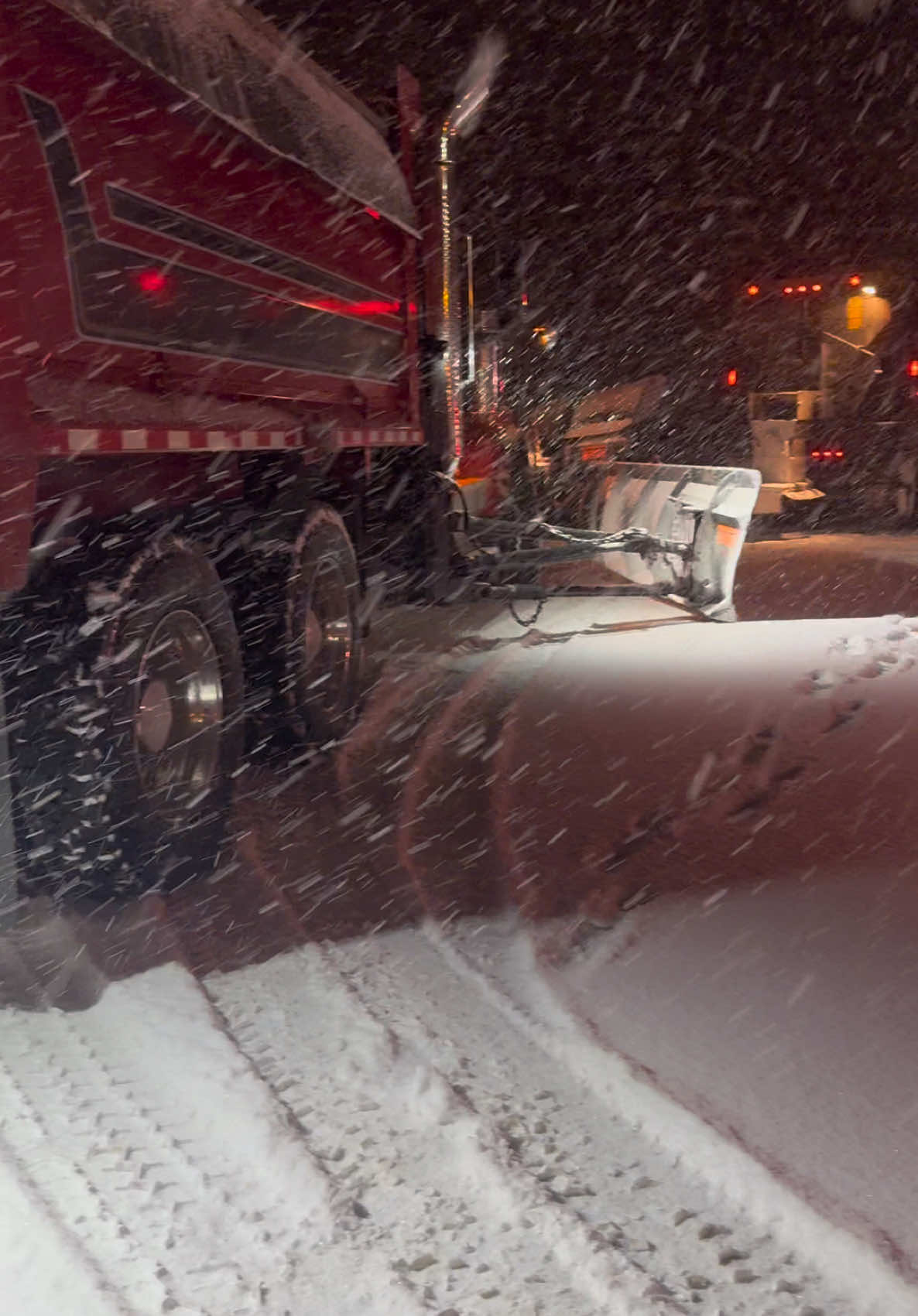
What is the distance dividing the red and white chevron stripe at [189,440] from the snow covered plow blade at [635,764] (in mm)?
1577

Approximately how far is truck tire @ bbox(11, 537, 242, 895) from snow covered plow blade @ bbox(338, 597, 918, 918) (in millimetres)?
920

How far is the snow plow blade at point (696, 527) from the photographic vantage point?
10.6m

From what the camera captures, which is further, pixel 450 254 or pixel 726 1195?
pixel 450 254

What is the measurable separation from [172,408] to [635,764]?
281 cm

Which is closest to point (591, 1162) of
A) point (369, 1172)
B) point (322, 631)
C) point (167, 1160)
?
point (369, 1172)

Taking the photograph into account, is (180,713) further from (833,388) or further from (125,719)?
(833,388)

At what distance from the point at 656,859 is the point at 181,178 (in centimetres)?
299

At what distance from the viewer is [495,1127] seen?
11.2 ft

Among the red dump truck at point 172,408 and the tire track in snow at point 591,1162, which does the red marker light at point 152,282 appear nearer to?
the red dump truck at point 172,408

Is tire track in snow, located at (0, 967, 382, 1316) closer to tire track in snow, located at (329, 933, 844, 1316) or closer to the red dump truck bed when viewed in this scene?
tire track in snow, located at (329, 933, 844, 1316)

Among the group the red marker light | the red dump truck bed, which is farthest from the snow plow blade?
the red marker light

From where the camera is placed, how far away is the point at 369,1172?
3.19m

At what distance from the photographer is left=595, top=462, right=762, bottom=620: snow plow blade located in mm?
10617

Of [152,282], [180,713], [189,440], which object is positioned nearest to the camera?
[152,282]
